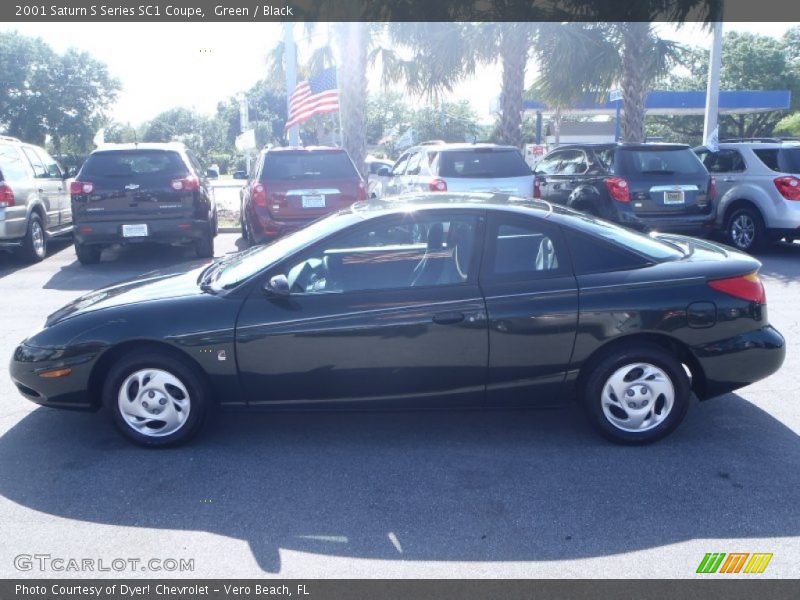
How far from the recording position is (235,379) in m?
4.61

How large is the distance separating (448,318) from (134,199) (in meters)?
7.34

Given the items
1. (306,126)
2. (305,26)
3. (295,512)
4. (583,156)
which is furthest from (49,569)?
(306,126)

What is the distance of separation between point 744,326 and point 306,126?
4326 centimetres

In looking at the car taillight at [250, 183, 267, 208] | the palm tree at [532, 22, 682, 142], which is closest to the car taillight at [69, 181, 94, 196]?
the car taillight at [250, 183, 267, 208]

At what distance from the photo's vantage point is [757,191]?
37.0 feet

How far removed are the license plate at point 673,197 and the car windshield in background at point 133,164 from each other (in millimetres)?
6628

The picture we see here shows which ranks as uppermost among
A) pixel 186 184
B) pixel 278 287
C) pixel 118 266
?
pixel 186 184

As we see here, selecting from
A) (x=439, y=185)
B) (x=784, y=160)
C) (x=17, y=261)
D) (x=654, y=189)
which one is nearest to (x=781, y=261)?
(x=784, y=160)

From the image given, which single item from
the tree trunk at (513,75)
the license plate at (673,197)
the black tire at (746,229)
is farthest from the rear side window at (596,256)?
the tree trunk at (513,75)

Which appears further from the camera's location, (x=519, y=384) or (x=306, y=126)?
(x=306, y=126)

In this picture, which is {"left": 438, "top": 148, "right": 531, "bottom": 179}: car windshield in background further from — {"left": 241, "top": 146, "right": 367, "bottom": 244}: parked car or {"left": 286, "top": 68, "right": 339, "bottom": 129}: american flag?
{"left": 286, "top": 68, "right": 339, "bottom": 129}: american flag

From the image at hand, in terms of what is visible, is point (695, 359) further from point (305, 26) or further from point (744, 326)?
point (305, 26)

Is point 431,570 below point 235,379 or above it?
below

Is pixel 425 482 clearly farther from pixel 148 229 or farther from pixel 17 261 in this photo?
pixel 17 261
